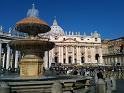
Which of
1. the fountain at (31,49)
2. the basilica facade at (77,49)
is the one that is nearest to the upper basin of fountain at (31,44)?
the fountain at (31,49)

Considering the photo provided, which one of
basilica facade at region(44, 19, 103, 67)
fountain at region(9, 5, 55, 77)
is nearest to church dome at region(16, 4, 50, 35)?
fountain at region(9, 5, 55, 77)

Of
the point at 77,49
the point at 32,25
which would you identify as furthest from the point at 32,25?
the point at 77,49

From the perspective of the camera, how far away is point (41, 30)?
20453 millimetres

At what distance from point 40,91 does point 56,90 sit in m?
2.36

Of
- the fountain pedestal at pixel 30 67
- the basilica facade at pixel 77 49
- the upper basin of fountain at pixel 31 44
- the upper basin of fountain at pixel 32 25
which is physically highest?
the basilica facade at pixel 77 49

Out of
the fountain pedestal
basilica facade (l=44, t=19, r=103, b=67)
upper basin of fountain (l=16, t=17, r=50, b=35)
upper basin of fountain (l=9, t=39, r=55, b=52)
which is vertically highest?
basilica facade (l=44, t=19, r=103, b=67)

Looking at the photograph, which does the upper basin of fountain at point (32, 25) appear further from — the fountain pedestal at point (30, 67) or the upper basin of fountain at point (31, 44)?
the fountain pedestal at point (30, 67)

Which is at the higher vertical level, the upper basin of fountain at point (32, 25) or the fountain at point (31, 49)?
the upper basin of fountain at point (32, 25)

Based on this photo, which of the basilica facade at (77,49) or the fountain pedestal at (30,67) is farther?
the basilica facade at (77,49)

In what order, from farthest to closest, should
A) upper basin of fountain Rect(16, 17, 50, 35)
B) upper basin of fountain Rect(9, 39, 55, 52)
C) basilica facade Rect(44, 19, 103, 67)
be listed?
basilica facade Rect(44, 19, 103, 67), upper basin of fountain Rect(16, 17, 50, 35), upper basin of fountain Rect(9, 39, 55, 52)

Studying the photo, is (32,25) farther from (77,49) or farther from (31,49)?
(77,49)

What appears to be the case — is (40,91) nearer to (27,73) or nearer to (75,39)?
(27,73)

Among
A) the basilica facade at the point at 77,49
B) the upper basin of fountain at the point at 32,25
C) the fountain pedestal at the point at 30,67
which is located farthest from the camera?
the basilica facade at the point at 77,49

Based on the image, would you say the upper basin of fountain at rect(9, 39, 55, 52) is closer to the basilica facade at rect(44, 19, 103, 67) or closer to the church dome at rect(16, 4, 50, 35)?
the church dome at rect(16, 4, 50, 35)
